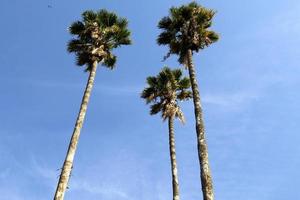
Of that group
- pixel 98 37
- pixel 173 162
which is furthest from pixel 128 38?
pixel 173 162

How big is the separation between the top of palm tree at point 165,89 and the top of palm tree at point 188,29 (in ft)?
21.6

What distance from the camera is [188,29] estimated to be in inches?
1032

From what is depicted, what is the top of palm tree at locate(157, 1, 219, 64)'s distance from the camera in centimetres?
2589

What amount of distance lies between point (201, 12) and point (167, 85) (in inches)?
341

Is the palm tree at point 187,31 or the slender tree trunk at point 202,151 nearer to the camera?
the slender tree trunk at point 202,151

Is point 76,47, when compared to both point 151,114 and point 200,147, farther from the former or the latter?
point 200,147

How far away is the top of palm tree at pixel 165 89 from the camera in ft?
109

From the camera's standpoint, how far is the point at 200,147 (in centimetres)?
1881

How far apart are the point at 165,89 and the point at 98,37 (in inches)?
327

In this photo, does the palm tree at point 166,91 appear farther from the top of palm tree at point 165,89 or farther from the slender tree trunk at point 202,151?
the slender tree trunk at point 202,151

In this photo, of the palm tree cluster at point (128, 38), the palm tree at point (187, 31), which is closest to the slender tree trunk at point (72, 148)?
the palm tree cluster at point (128, 38)

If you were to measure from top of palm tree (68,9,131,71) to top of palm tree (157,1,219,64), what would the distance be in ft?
11.0

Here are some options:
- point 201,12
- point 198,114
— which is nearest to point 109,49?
point 201,12

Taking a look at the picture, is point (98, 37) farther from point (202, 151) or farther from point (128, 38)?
point (202, 151)
